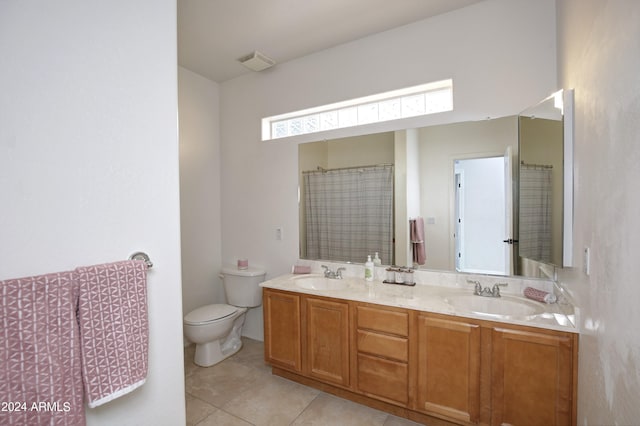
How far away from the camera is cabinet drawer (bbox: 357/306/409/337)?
1.85m

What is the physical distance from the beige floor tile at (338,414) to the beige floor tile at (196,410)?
2.12 feet

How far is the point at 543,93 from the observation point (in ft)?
6.23

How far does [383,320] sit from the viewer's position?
1.92m

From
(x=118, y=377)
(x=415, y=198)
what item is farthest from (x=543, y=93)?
(x=118, y=377)

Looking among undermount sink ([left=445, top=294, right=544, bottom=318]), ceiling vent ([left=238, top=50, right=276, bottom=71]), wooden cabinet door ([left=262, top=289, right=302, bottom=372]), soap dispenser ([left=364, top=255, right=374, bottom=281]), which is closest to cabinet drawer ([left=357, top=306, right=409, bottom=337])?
undermount sink ([left=445, top=294, right=544, bottom=318])

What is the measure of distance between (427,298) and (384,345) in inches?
17.1

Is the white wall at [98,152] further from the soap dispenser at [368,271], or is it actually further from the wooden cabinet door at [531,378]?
the wooden cabinet door at [531,378]

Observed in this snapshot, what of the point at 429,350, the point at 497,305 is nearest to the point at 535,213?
the point at 497,305

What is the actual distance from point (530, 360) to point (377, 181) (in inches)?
62.5

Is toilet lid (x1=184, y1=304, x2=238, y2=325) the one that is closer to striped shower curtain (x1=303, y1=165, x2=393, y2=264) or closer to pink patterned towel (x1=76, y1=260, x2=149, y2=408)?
striped shower curtain (x1=303, y1=165, x2=393, y2=264)

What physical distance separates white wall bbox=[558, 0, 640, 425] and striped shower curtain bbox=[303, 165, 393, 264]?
1286mm

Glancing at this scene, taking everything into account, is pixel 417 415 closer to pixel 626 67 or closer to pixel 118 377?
pixel 118 377

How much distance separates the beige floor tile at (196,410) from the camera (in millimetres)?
1967

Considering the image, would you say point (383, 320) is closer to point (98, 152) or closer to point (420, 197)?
point (420, 197)
